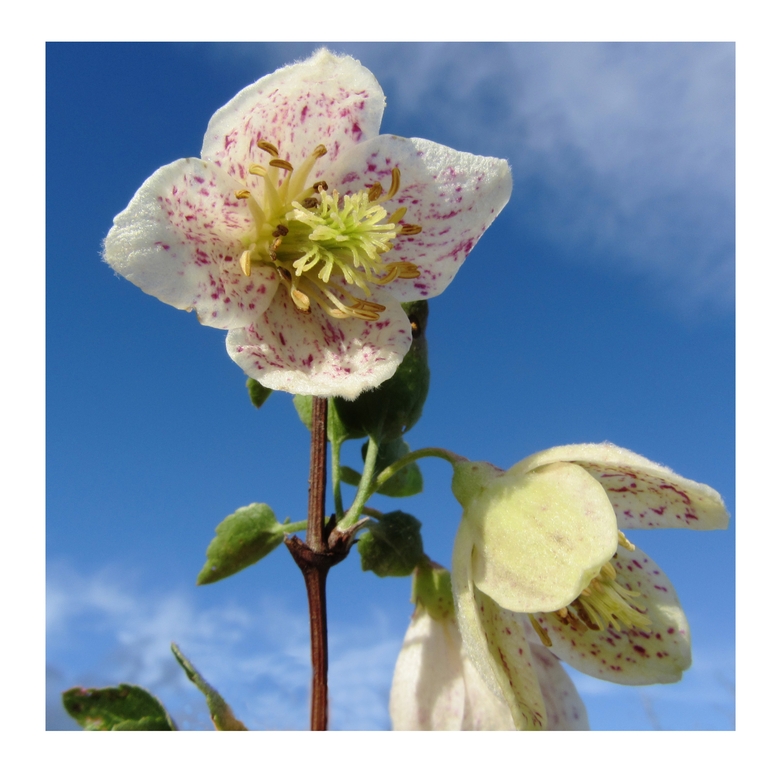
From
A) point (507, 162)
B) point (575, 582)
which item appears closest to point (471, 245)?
point (507, 162)

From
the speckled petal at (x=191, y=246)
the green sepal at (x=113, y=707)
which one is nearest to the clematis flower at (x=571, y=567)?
the speckled petal at (x=191, y=246)

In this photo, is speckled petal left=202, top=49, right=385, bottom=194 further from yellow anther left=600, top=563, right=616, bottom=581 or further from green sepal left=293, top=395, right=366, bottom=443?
yellow anther left=600, top=563, right=616, bottom=581

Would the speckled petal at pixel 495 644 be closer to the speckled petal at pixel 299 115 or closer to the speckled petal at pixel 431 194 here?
the speckled petal at pixel 431 194

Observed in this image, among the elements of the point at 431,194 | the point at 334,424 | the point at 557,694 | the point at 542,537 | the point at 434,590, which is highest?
the point at 431,194

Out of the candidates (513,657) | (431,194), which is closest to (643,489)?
(513,657)

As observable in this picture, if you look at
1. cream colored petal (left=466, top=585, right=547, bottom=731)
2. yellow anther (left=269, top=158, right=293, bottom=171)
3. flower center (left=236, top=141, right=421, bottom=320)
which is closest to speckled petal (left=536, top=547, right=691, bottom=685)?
cream colored petal (left=466, top=585, right=547, bottom=731)

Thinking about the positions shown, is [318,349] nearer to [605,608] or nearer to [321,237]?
[321,237]
